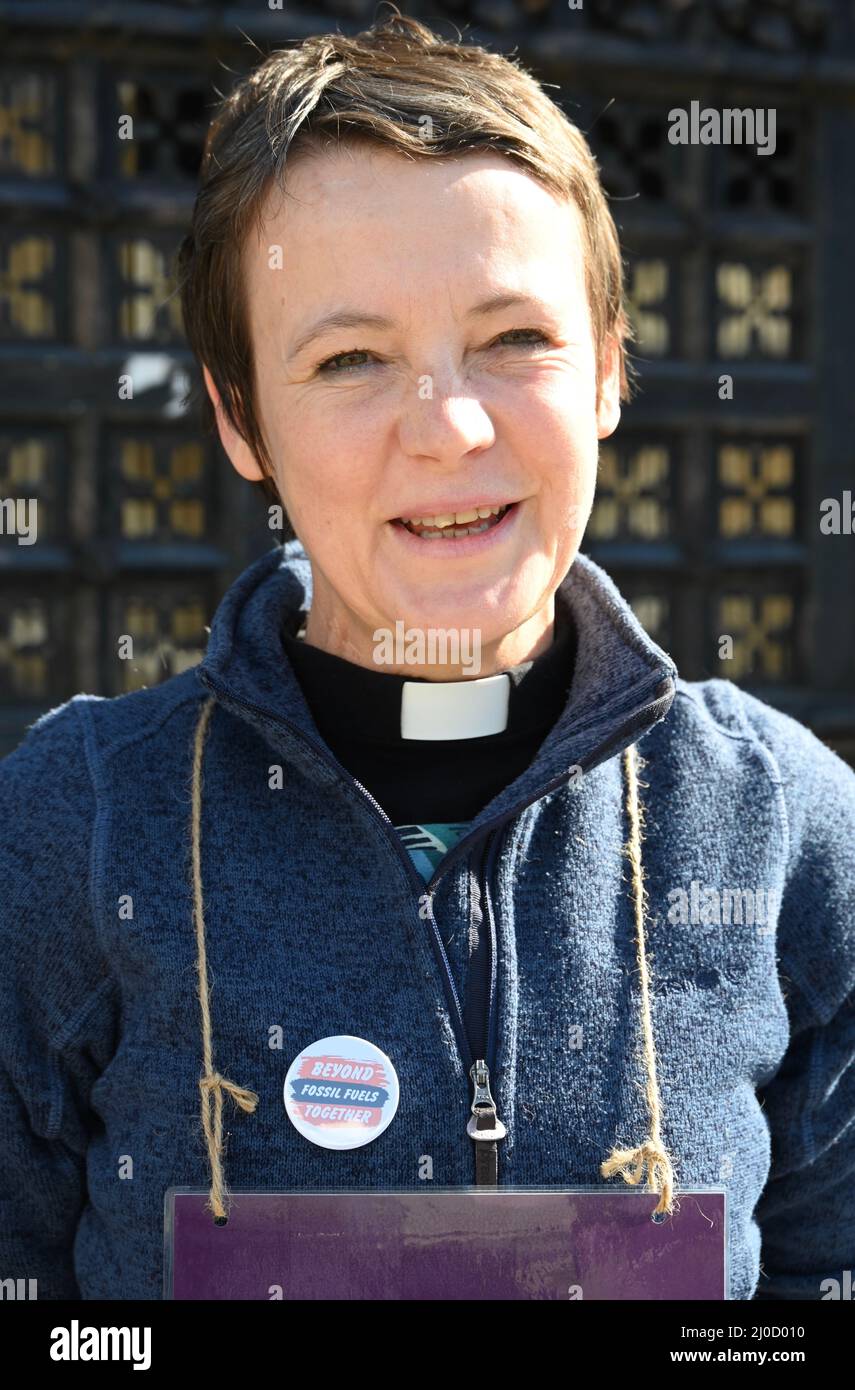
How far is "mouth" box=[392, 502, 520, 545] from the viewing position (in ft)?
4.26

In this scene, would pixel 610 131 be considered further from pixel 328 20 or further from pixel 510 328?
pixel 510 328

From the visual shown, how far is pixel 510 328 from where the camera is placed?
1.27 m

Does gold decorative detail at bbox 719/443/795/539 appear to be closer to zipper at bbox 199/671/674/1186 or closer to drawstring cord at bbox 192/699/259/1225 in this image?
zipper at bbox 199/671/674/1186

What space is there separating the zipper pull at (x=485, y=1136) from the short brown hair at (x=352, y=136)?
25.9 inches

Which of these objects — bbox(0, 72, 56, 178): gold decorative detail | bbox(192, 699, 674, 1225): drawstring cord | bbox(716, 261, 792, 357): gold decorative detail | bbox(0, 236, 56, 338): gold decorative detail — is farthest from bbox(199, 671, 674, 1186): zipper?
bbox(716, 261, 792, 357): gold decorative detail

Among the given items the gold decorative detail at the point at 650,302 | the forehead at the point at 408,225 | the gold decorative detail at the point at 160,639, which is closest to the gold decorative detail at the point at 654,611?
the gold decorative detail at the point at 650,302

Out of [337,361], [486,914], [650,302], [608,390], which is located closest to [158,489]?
[650,302]

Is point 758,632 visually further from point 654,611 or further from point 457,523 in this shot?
point 457,523

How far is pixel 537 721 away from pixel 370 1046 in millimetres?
362

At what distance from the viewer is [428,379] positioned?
4.12ft

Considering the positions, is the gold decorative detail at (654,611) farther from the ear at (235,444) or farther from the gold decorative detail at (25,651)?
the ear at (235,444)

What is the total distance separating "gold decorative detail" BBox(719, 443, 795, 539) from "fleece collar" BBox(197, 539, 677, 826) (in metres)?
1.76

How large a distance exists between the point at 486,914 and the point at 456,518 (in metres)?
0.35

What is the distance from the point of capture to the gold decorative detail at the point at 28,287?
9.37ft
